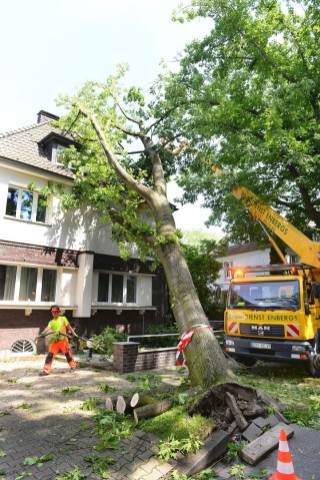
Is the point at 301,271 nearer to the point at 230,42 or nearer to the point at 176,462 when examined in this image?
the point at 176,462

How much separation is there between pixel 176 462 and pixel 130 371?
5.58m

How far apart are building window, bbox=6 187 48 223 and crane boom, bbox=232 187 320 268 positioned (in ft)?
24.0

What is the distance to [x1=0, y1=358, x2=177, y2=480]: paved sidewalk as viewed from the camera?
13.3ft

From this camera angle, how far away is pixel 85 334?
13.9 meters

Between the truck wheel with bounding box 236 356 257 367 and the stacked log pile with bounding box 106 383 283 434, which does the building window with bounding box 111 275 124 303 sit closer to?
the truck wheel with bounding box 236 356 257 367

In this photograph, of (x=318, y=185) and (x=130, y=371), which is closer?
(x=130, y=371)

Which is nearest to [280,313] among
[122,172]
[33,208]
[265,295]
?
[265,295]

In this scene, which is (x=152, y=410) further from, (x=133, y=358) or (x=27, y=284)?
(x=27, y=284)

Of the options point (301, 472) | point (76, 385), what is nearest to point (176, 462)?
point (301, 472)

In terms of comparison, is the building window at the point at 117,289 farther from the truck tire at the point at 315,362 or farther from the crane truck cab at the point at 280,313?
the truck tire at the point at 315,362

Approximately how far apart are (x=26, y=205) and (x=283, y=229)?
355 inches

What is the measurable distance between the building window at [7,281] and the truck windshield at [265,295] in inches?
290

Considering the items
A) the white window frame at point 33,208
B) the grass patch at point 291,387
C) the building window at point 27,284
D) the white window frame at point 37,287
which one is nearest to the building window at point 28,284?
the building window at point 27,284

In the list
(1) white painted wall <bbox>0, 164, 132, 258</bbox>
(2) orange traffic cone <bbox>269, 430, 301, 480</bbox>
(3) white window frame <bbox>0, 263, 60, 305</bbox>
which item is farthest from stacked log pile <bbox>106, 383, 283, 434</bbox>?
(1) white painted wall <bbox>0, 164, 132, 258</bbox>
